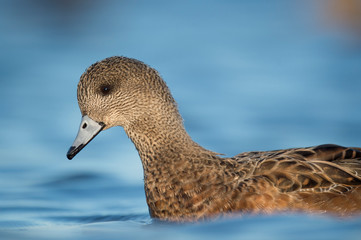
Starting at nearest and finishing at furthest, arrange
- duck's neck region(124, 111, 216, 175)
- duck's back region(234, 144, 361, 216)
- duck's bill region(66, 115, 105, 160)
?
duck's back region(234, 144, 361, 216) < duck's bill region(66, 115, 105, 160) < duck's neck region(124, 111, 216, 175)

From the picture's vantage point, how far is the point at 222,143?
33.5 feet

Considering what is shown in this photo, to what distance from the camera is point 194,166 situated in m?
7.32

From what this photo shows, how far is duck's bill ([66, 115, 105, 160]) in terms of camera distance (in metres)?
7.36

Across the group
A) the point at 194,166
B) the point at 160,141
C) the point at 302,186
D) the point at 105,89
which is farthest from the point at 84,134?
the point at 302,186

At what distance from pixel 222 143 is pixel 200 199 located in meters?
3.20

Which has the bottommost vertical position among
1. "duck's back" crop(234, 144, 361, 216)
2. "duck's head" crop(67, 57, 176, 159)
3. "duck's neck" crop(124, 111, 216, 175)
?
"duck's back" crop(234, 144, 361, 216)

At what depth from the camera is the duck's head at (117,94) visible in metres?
7.49

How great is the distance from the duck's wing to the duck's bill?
139 centimetres

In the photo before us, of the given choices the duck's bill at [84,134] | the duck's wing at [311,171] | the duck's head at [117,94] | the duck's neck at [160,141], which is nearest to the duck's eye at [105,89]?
the duck's head at [117,94]

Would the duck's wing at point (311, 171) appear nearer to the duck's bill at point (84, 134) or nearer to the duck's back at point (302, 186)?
the duck's back at point (302, 186)

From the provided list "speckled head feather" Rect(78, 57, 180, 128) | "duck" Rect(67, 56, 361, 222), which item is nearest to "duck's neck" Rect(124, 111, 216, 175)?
"duck" Rect(67, 56, 361, 222)

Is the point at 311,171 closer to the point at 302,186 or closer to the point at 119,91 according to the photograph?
the point at 302,186

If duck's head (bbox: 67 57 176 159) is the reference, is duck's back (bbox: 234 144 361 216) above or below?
below

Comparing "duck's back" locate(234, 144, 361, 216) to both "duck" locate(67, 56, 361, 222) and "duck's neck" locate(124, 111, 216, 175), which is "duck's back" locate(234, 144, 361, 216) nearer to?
"duck" locate(67, 56, 361, 222)
